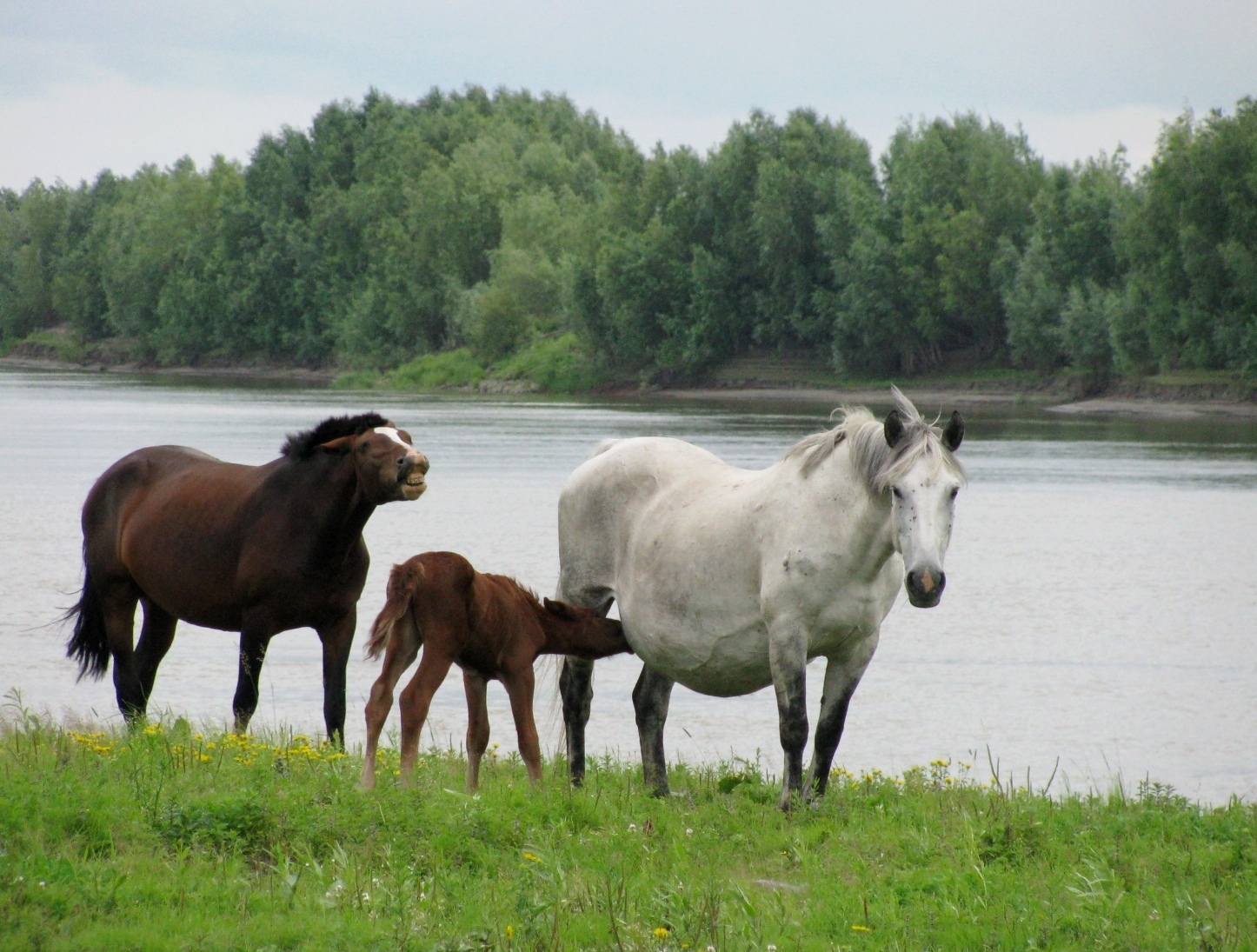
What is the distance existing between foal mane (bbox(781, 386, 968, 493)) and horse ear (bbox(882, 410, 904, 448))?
0.02m

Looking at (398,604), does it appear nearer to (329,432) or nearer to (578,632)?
(578,632)

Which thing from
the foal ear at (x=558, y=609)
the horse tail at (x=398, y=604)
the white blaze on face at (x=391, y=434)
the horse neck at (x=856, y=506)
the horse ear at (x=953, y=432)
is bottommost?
the foal ear at (x=558, y=609)

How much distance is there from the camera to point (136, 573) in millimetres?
8953

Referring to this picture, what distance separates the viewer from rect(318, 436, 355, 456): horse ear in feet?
27.0

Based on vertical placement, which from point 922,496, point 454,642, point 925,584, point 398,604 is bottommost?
point 454,642

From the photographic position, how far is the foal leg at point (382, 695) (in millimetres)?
6910

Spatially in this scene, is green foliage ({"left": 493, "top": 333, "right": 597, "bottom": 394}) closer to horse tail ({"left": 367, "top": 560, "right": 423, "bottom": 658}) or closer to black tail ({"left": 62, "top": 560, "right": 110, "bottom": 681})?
black tail ({"left": 62, "top": 560, "right": 110, "bottom": 681})

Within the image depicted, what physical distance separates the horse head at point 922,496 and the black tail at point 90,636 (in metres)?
5.51

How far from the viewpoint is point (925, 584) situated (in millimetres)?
6406

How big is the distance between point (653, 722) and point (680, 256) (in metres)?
75.9

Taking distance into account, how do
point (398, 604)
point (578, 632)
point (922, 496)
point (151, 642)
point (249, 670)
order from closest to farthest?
point (922, 496) < point (398, 604) < point (578, 632) < point (249, 670) < point (151, 642)

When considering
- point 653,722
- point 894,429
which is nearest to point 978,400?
point 653,722

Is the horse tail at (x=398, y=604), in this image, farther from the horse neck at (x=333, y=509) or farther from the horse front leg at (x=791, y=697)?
the horse front leg at (x=791, y=697)

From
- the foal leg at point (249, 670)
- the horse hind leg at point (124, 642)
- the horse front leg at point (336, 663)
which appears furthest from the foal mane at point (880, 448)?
the horse hind leg at point (124, 642)
